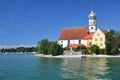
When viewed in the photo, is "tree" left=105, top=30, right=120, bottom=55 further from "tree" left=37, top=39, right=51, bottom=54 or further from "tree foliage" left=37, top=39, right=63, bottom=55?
"tree" left=37, top=39, right=51, bottom=54

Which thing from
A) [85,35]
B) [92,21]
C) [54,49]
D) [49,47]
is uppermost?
[92,21]

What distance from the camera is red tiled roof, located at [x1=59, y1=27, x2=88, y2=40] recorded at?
110344 millimetres

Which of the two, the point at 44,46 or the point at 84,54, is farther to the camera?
the point at 44,46

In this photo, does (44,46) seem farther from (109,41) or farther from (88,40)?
(109,41)

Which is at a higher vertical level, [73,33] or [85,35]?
[73,33]

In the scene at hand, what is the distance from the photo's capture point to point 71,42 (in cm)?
11206

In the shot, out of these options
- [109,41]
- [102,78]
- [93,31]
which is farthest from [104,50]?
[102,78]

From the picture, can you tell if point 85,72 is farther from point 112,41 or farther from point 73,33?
point 73,33

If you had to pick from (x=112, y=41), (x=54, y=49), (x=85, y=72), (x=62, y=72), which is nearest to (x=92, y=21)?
(x=112, y=41)

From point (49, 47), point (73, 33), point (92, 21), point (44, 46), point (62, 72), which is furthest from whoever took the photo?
point (73, 33)

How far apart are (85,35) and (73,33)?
6.49 metres

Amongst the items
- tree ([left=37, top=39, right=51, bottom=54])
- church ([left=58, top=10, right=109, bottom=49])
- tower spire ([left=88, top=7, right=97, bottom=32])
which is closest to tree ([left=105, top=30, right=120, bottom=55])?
church ([left=58, top=10, right=109, bottom=49])

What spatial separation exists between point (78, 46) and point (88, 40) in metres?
5.70

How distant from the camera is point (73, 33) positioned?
114 meters
